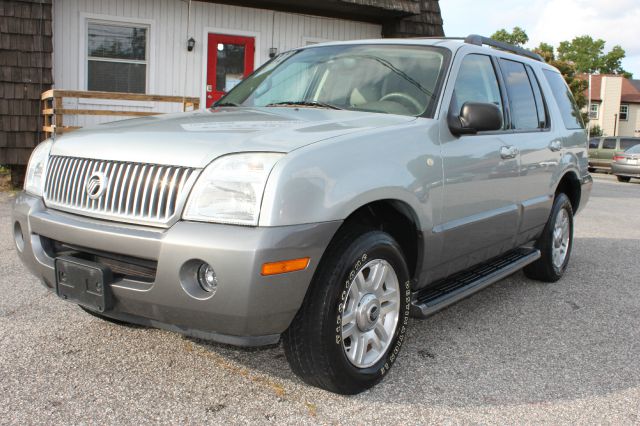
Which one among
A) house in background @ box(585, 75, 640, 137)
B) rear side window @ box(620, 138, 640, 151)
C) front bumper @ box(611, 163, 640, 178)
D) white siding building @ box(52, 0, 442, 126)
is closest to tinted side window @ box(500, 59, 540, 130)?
white siding building @ box(52, 0, 442, 126)

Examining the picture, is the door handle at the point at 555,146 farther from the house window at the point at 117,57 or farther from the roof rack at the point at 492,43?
the house window at the point at 117,57

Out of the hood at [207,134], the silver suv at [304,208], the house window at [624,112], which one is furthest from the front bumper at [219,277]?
the house window at [624,112]

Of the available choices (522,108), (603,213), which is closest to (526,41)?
(603,213)

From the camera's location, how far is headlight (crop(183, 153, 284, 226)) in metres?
2.54

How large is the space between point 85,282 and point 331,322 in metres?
1.05

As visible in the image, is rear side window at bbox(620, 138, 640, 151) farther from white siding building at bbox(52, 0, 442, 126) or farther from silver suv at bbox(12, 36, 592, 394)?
silver suv at bbox(12, 36, 592, 394)

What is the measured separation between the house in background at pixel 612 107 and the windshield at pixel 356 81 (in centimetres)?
5701

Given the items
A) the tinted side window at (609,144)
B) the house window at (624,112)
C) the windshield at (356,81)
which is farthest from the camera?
the house window at (624,112)

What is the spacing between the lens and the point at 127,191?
9.04ft

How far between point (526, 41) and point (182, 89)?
62.5 m

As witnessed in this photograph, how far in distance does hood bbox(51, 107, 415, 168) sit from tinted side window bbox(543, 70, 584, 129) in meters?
2.55

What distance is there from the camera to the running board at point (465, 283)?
3.42 m

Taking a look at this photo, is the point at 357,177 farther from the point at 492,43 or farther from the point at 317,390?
the point at 492,43

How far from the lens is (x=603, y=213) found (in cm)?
1088
